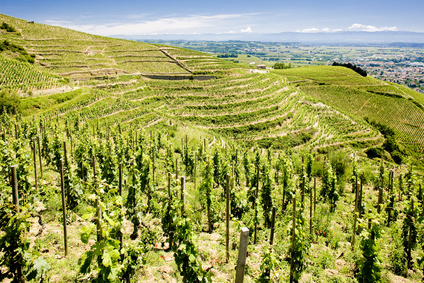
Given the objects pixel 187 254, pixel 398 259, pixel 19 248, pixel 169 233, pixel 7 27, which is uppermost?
pixel 7 27

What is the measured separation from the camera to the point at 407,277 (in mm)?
8039

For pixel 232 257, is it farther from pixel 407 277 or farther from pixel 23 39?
pixel 23 39

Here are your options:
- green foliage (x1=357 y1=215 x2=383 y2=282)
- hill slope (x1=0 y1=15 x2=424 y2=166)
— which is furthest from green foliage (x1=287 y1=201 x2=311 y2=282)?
hill slope (x1=0 y1=15 x2=424 y2=166)

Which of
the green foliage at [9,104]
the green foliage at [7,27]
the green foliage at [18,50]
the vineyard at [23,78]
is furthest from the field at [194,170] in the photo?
the green foliage at [7,27]

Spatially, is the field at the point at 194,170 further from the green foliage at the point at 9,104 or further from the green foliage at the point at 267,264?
the green foliage at the point at 9,104

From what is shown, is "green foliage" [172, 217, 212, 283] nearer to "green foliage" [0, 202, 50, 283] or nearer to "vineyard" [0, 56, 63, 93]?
"green foliage" [0, 202, 50, 283]

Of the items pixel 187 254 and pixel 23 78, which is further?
pixel 23 78

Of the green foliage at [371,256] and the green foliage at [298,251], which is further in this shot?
the green foliage at [298,251]

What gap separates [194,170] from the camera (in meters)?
16.2

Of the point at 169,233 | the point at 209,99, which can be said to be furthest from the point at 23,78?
the point at 169,233

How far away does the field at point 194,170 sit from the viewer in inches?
229

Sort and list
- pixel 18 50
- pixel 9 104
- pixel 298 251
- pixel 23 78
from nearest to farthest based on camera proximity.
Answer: pixel 298 251
pixel 9 104
pixel 23 78
pixel 18 50

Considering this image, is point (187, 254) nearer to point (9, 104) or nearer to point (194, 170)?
point (194, 170)

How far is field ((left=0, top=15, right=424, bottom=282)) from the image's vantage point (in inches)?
229
